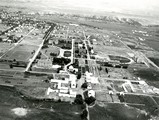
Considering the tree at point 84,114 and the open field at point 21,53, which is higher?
the open field at point 21,53

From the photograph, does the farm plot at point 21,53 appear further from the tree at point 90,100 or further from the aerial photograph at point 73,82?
the tree at point 90,100

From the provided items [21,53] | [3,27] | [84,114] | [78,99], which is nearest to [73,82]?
[78,99]

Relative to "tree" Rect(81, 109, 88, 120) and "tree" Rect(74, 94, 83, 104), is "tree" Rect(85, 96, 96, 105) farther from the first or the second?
"tree" Rect(81, 109, 88, 120)

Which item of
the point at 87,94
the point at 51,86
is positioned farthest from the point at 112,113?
the point at 51,86

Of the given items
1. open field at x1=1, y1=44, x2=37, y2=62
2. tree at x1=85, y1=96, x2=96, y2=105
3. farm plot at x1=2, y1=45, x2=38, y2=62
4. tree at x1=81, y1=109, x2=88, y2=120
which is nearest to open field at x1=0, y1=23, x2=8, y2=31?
open field at x1=1, y1=44, x2=37, y2=62

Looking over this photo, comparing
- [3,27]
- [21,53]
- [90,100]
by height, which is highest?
[3,27]

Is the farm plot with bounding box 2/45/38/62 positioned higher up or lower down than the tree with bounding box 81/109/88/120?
higher up

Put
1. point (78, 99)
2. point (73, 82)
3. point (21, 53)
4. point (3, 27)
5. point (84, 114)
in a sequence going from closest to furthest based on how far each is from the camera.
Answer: point (84, 114) → point (78, 99) → point (73, 82) → point (21, 53) → point (3, 27)

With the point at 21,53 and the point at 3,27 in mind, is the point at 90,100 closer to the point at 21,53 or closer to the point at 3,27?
the point at 21,53

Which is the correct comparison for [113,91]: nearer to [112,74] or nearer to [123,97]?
[123,97]

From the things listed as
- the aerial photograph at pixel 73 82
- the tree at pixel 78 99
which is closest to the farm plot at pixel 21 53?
the aerial photograph at pixel 73 82

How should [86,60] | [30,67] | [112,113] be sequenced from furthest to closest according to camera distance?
[86,60], [30,67], [112,113]
